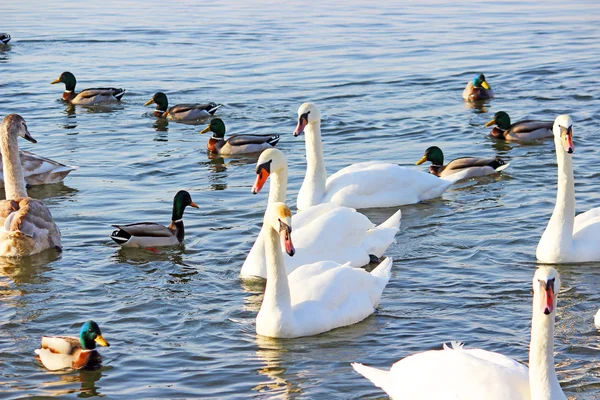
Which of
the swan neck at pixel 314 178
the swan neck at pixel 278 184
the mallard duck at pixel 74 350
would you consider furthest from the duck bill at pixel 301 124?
the mallard duck at pixel 74 350

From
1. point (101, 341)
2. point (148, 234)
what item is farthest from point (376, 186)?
point (101, 341)

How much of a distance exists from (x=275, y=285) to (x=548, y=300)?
298 cm

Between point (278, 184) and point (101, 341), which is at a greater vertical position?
point (278, 184)

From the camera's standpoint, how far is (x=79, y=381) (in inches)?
327

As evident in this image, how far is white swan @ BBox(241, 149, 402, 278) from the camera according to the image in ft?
34.8

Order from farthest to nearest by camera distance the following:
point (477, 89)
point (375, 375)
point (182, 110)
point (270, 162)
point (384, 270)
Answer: point (477, 89) < point (182, 110) < point (270, 162) < point (384, 270) < point (375, 375)

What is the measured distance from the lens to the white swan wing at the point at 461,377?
6.83 m

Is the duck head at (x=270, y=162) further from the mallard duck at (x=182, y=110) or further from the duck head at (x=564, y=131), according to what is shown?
the mallard duck at (x=182, y=110)

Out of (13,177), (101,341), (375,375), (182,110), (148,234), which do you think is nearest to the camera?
(375,375)

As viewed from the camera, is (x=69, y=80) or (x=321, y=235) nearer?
(x=321, y=235)

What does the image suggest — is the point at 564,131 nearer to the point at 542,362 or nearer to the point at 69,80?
the point at 542,362

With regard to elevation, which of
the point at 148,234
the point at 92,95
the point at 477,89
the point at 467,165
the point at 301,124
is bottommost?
the point at 148,234

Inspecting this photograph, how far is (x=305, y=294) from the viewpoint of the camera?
941 cm

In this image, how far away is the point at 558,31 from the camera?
93.1 feet
